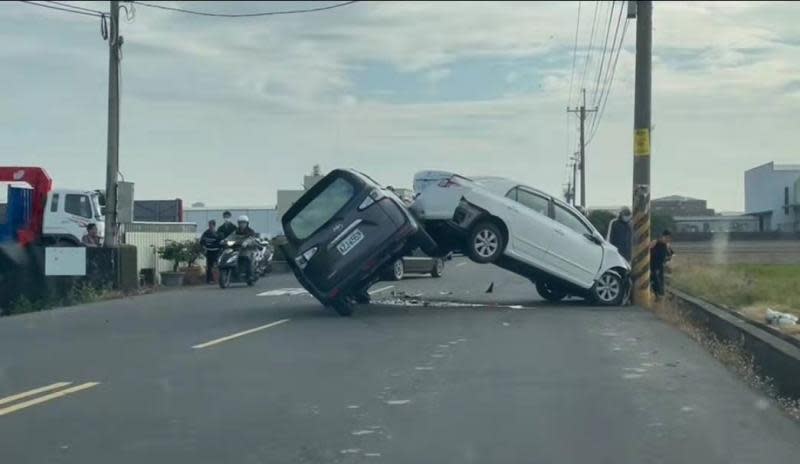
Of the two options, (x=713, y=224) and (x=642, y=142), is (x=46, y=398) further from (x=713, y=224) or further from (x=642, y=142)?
(x=713, y=224)

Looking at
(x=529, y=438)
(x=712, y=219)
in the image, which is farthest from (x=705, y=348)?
(x=712, y=219)

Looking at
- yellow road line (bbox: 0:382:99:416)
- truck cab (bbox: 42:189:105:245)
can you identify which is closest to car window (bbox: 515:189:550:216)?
yellow road line (bbox: 0:382:99:416)

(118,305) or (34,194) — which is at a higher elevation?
(34,194)

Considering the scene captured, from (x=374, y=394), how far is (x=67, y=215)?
2261 centimetres

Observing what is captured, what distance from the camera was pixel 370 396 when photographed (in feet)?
34.0

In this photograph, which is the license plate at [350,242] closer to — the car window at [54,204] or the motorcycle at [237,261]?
the motorcycle at [237,261]

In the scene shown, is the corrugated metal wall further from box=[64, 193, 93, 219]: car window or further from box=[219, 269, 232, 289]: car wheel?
box=[219, 269, 232, 289]: car wheel

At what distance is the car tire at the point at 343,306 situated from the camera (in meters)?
18.3

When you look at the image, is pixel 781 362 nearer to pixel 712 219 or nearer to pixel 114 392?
pixel 114 392

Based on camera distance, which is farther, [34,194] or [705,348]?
[34,194]

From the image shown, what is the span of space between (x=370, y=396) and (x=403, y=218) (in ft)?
25.9

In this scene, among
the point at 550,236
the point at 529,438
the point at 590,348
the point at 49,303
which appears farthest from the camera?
the point at 49,303

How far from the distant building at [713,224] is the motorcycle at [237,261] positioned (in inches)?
1833

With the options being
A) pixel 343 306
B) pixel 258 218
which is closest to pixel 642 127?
pixel 343 306
